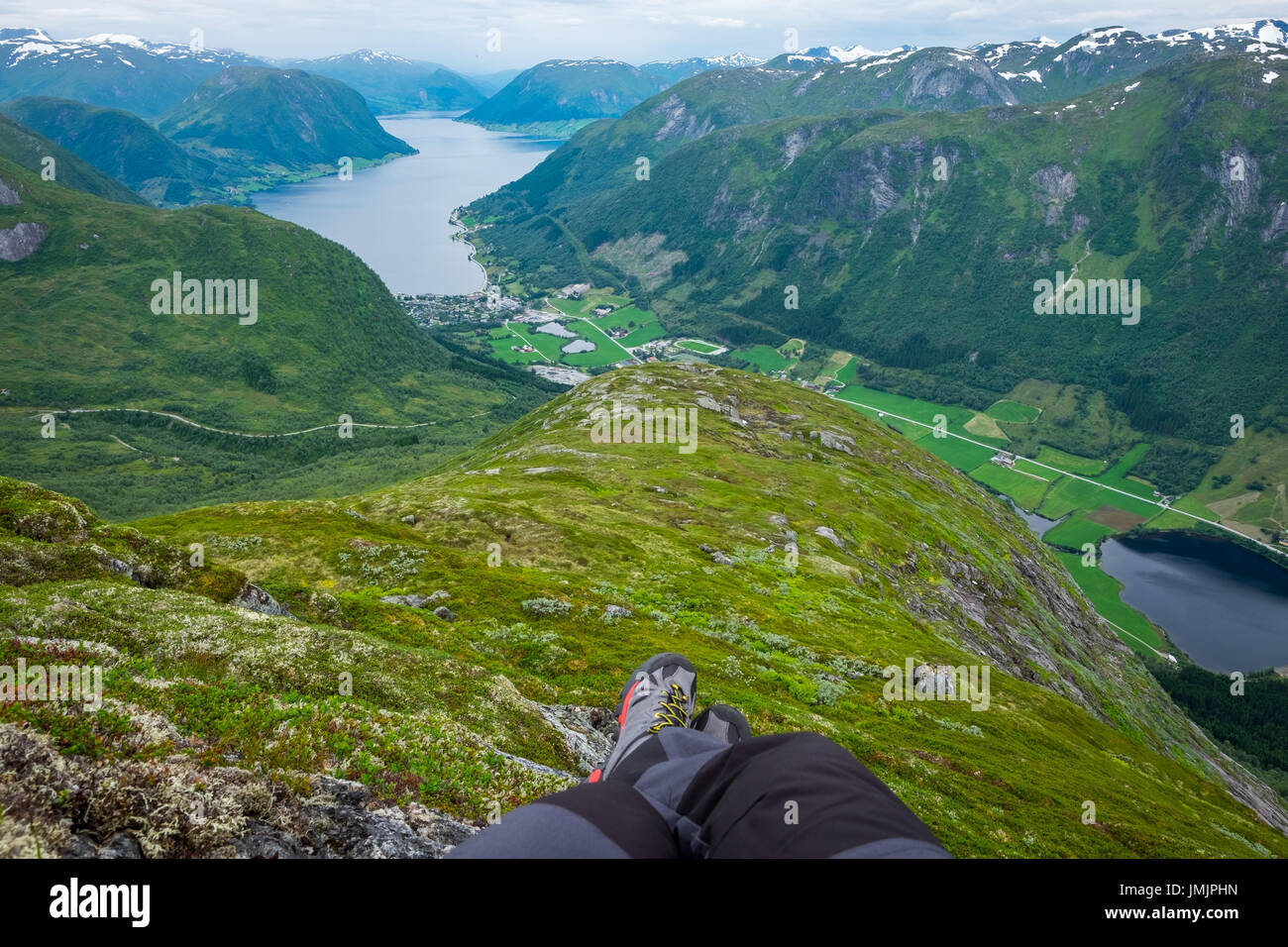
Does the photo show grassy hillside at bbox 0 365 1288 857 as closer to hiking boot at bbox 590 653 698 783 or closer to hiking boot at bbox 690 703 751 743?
hiking boot at bbox 590 653 698 783

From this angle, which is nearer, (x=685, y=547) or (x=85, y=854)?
(x=85, y=854)

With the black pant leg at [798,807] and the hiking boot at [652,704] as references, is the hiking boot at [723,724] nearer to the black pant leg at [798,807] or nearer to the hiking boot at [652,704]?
the hiking boot at [652,704]

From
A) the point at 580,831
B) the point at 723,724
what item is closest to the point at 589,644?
the point at 723,724

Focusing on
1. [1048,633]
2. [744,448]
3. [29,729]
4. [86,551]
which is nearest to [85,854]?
[29,729]

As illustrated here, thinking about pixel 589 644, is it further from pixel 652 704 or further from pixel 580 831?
pixel 580 831
